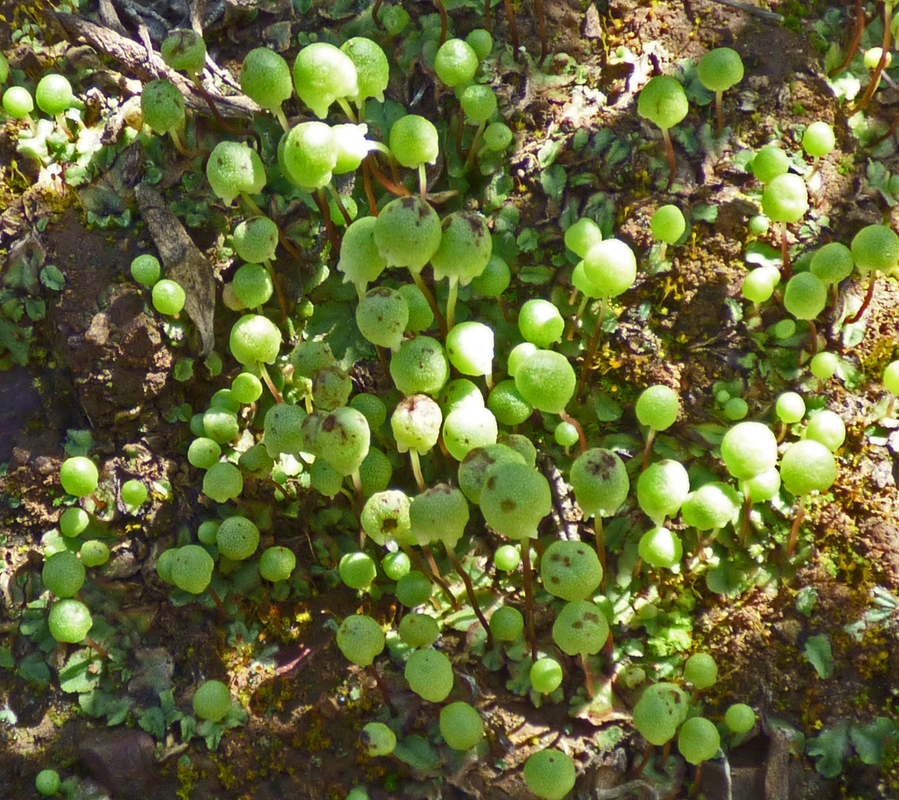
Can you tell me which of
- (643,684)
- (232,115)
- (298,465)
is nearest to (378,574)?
(298,465)

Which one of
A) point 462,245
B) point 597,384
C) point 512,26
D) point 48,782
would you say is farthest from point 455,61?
point 48,782

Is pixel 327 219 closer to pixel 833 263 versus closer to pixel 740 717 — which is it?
pixel 833 263

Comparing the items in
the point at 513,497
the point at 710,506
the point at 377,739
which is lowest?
the point at 377,739

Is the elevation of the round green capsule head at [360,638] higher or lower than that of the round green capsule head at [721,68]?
lower

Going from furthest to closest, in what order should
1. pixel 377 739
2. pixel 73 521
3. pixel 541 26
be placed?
pixel 541 26
pixel 73 521
pixel 377 739

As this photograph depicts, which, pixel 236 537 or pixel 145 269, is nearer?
pixel 236 537

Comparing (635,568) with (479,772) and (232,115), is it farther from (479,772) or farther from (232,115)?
(232,115)

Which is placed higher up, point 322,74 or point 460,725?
point 322,74

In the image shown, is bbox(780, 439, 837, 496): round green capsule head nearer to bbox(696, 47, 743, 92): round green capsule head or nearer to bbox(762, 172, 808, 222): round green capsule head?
bbox(762, 172, 808, 222): round green capsule head

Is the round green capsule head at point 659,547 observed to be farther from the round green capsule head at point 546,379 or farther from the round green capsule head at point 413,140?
the round green capsule head at point 413,140

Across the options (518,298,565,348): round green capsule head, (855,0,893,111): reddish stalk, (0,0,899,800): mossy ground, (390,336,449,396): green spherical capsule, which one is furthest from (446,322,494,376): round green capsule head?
(855,0,893,111): reddish stalk

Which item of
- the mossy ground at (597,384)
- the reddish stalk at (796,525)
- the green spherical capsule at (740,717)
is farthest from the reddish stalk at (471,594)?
the reddish stalk at (796,525)

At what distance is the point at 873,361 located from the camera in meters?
3.01

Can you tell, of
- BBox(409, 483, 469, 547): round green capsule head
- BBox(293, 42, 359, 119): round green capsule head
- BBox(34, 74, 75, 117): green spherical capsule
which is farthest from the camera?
BBox(34, 74, 75, 117): green spherical capsule
